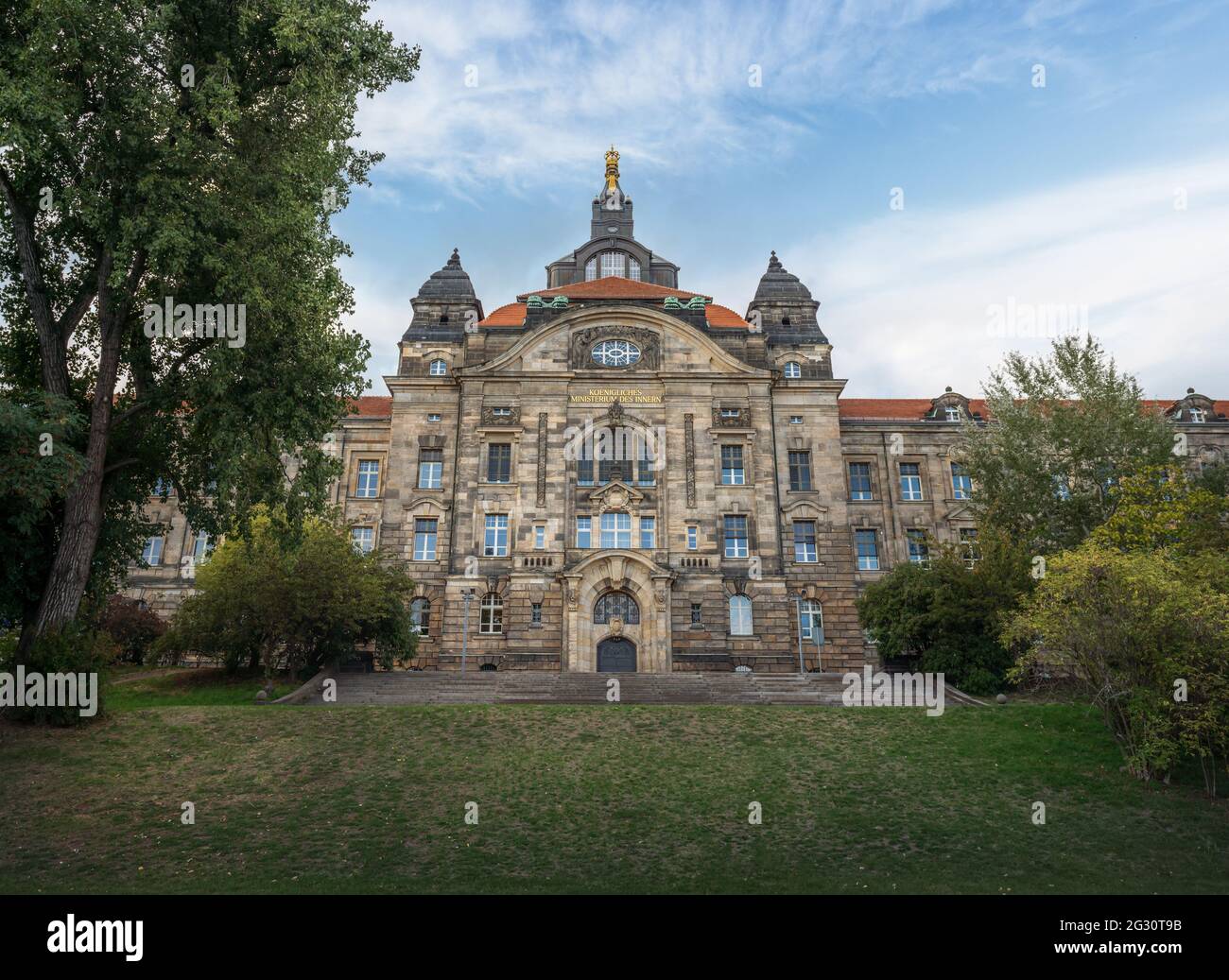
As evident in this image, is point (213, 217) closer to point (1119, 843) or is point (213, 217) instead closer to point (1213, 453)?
point (1119, 843)

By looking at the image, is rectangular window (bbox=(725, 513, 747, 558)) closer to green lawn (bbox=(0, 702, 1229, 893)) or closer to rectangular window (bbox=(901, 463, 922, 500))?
rectangular window (bbox=(901, 463, 922, 500))

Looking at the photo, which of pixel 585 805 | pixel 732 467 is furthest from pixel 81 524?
pixel 732 467

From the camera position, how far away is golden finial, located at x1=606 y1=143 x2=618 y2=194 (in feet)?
213

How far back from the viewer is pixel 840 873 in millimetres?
13305

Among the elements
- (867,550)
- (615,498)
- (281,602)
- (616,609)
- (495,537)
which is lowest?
(616,609)

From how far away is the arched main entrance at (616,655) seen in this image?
120 ft

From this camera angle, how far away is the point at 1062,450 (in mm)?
30766

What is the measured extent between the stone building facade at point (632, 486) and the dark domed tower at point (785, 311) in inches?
6.4

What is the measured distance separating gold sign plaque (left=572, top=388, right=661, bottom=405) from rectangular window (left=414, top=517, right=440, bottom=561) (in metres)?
9.04

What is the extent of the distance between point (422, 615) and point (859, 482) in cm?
2289

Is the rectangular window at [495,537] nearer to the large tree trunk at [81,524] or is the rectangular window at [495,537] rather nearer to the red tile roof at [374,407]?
the red tile roof at [374,407]

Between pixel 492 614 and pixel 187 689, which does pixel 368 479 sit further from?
pixel 187 689

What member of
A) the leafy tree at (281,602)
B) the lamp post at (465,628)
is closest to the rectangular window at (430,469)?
the lamp post at (465,628)
